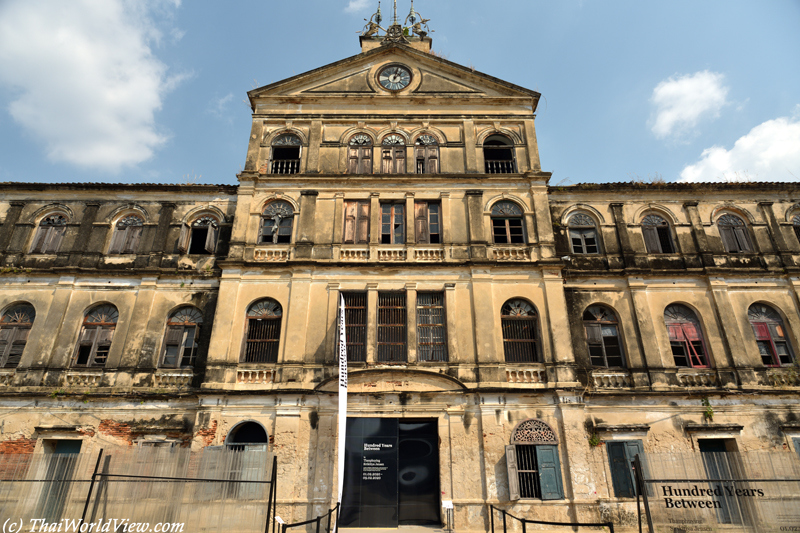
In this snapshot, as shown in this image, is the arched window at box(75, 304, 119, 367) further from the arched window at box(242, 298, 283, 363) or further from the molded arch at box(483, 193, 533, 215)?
the molded arch at box(483, 193, 533, 215)

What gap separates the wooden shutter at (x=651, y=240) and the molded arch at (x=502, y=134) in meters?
5.77

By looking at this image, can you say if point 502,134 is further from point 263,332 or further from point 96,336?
point 96,336

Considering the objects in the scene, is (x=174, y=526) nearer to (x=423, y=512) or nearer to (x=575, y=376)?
(x=423, y=512)

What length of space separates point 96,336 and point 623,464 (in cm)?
1755

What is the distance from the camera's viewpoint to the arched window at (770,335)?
16688 mm

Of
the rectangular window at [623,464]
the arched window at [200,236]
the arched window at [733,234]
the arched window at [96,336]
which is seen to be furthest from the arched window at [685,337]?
the arched window at [96,336]

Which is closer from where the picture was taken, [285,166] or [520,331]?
[520,331]

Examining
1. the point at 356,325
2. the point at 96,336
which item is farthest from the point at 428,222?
the point at 96,336

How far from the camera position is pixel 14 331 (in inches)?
658

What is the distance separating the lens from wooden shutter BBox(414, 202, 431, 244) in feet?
56.9

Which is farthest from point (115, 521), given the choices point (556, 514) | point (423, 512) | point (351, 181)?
point (351, 181)

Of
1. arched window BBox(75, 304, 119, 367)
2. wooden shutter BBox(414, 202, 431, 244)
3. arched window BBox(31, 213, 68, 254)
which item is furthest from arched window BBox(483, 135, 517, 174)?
arched window BBox(31, 213, 68, 254)

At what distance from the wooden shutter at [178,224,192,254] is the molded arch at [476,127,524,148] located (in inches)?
447

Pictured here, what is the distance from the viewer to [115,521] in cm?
1040
